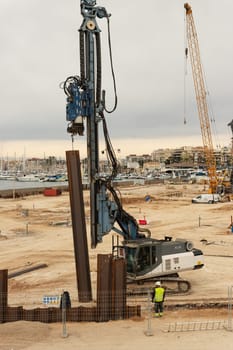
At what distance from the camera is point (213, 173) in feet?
255

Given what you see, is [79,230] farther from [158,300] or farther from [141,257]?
[158,300]

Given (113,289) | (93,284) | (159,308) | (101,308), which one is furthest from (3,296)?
(93,284)

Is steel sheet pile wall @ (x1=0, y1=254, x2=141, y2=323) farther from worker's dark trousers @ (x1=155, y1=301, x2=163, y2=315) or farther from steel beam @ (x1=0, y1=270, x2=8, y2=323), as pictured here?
worker's dark trousers @ (x1=155, y1=301, x2=163, y2=315)

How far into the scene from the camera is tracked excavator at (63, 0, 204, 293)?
1606 cm

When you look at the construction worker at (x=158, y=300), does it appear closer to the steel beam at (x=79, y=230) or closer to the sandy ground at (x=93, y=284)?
the sandy ground at (x=93, y=284)

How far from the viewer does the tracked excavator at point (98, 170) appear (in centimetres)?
1606

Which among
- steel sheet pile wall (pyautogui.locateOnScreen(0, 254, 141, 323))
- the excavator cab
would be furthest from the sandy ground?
the excavator cab

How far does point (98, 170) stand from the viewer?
54.0 ft

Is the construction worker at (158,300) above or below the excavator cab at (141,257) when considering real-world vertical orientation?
below

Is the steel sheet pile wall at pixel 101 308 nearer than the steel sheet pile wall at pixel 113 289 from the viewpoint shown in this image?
Yes

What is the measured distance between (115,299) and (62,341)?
2502mm

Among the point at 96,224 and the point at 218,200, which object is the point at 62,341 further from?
the point at 218,200

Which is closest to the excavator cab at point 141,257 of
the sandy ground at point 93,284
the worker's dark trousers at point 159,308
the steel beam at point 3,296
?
the sandy ground at point 93,284

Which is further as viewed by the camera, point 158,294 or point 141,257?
point 141,257
